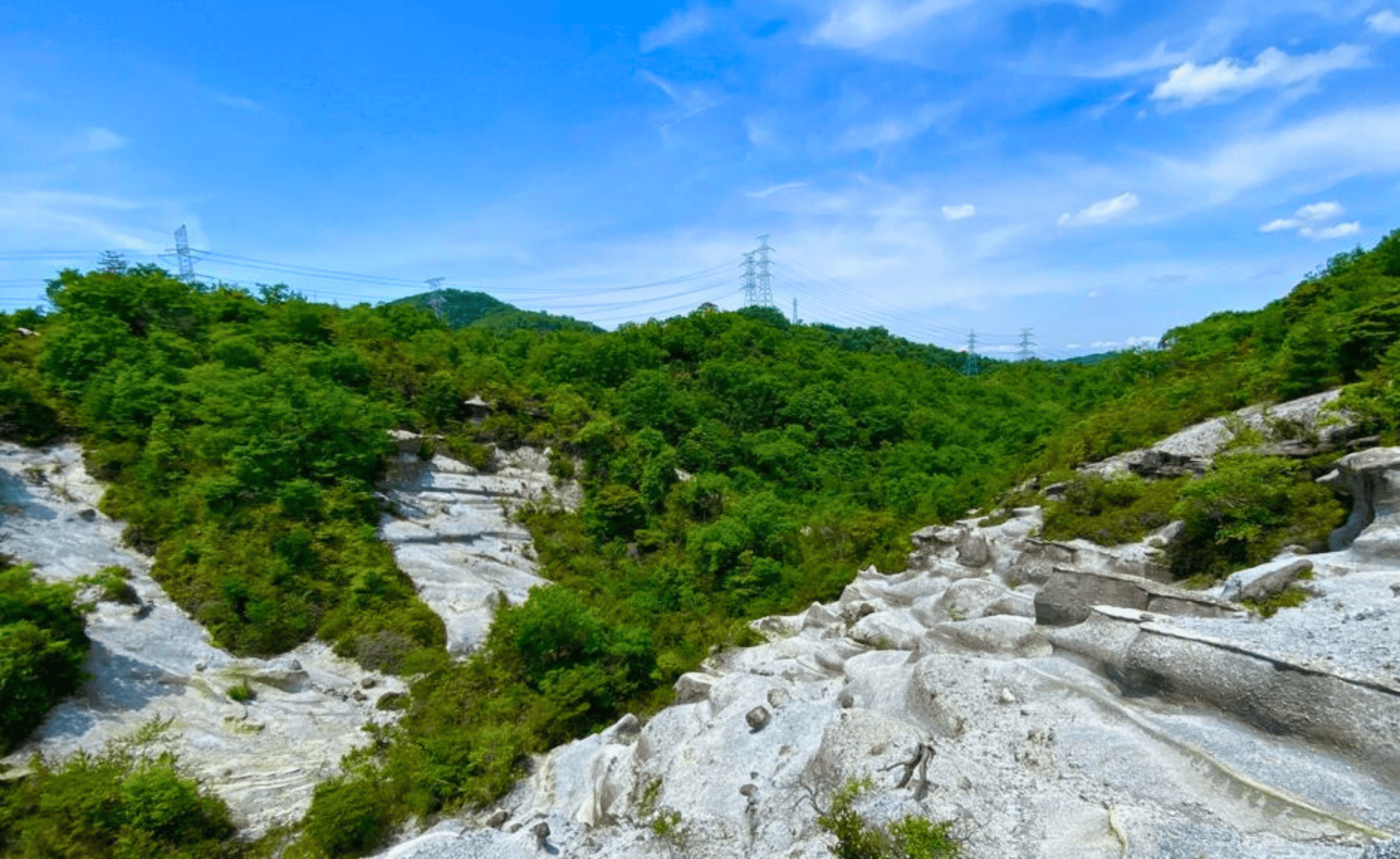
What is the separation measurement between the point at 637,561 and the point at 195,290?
1281 inches

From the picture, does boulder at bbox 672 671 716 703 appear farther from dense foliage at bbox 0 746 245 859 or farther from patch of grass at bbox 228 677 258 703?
patch of grass at bbox 228 677 258 703

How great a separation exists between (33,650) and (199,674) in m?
4.05

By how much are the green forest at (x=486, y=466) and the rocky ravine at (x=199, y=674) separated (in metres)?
0.73

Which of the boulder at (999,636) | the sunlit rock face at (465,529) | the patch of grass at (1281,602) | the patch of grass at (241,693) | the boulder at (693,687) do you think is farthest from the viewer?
the sunlit rock face at (465,529)

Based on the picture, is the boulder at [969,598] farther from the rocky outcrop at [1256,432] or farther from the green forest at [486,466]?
the rocky outcrop at [1256,432]

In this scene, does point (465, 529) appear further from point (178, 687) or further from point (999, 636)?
point (999, 636)

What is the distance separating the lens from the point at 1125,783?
7832mm

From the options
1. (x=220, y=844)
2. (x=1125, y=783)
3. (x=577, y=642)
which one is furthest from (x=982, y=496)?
(x=220, y=844)

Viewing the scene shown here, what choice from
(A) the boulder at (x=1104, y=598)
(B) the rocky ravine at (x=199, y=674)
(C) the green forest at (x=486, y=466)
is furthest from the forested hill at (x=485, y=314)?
(A) the boulder at (x=1104, y=598)

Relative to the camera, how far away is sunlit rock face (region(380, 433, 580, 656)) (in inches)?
1015

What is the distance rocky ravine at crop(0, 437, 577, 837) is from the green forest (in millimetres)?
727

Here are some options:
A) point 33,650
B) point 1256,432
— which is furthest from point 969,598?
point 33,650

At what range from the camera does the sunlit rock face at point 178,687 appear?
16.2m

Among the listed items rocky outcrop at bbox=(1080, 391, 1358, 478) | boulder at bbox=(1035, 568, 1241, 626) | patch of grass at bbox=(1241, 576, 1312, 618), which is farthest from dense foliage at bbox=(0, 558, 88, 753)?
rocky outcrop at bbox=(1080, 391, 1358, 478)
